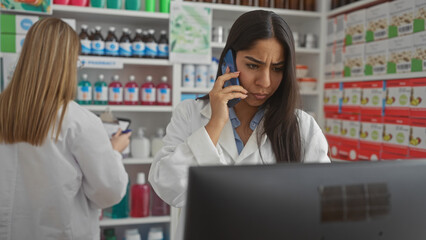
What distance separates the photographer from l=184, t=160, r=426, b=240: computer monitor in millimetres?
556

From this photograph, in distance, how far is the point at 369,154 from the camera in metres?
2.38

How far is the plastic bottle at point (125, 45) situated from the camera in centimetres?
257

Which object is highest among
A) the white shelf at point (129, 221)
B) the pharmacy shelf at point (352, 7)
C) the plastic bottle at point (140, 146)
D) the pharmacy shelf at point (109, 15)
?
the pharmacy shelf at point (352, 7)

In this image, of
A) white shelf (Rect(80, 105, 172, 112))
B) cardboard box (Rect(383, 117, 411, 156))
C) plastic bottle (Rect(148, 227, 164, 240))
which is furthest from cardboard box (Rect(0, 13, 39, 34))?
cardboard box (Rect(383, 117, 411, 156))

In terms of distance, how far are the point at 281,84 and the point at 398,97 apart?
3.98 ft

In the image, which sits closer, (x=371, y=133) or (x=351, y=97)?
(x=371, y=133)

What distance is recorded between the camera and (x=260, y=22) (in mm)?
1175

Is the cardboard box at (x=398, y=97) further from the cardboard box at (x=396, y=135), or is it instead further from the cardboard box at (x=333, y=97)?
the cardboard box at (x=333, y=97)

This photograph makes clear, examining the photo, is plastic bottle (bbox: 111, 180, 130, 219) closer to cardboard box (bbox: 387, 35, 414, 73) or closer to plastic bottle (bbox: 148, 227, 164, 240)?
plastic bottle (bbox: 148, 227, 164, 240)

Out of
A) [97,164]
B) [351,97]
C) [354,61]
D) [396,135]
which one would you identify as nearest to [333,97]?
[351,97]

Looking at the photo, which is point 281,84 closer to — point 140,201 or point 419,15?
point 419,15

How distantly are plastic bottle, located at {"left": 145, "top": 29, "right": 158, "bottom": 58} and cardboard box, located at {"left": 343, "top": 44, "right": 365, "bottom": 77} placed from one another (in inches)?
51.6

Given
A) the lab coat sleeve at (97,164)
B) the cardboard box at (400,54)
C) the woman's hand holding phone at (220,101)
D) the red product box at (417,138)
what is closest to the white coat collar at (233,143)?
the woman's hand holding phone at (220,101)

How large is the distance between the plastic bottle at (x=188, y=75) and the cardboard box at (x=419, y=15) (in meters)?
1.39
